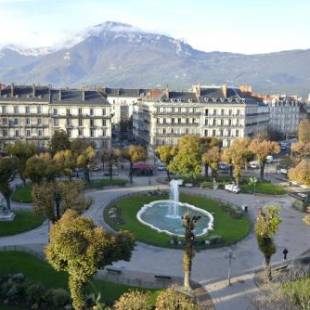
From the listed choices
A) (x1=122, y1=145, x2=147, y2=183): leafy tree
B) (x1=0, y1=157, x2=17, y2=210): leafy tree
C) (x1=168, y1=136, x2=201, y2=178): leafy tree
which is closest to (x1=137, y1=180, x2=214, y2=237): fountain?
(x1=168, y1=136, x2=201, y2=178): leafy tree

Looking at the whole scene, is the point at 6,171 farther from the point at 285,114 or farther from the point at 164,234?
the point at 285,114

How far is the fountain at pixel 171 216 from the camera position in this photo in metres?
55.6

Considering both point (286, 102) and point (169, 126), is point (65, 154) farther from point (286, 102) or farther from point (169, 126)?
point (286, 102)

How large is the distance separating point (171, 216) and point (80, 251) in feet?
99.5

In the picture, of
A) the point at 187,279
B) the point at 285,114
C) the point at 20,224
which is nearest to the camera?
the point at 187,279

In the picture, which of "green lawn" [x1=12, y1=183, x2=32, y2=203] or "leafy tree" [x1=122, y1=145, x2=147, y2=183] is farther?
"leafy tree" [x1=122, y1=145, x2=147, y2=183]

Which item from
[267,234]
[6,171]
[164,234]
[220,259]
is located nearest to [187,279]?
[267,234]

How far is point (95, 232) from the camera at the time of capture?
32.8 meters

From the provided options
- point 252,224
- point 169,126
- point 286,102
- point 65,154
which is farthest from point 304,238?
point 286,102

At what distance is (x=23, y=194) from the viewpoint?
7012 centimetres

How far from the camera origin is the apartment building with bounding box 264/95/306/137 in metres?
155

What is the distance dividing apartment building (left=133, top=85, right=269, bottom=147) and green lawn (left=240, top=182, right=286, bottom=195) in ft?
114

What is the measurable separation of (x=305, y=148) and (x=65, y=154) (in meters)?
50.7

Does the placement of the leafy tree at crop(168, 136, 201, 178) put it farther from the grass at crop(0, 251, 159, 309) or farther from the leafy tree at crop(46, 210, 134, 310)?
the leafy tree at crop(46, 210, 134, 310)
